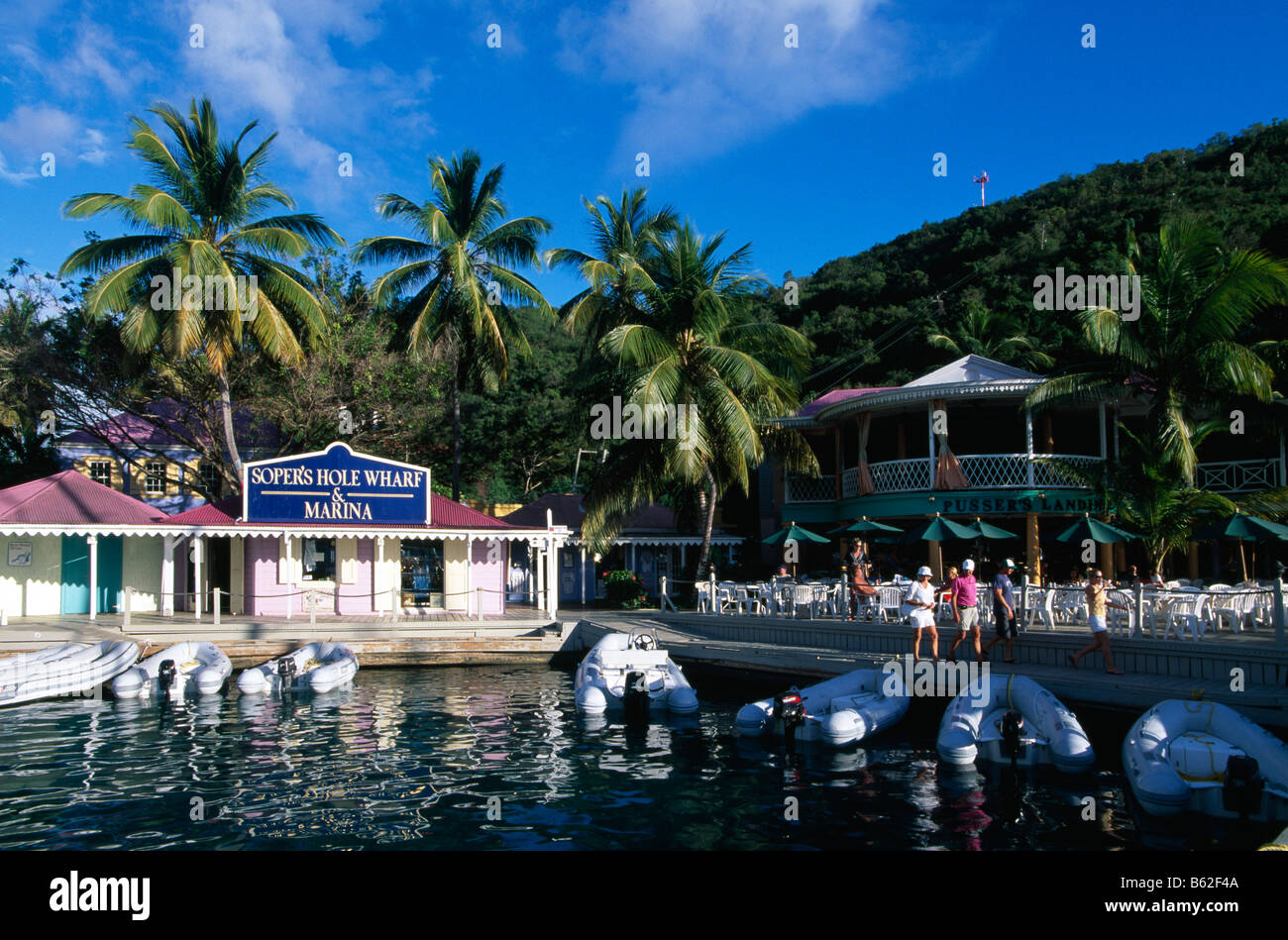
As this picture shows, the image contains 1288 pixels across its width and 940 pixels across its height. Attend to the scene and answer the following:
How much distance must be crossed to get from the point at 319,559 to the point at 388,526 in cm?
285

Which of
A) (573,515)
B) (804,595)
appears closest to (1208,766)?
(804,595)

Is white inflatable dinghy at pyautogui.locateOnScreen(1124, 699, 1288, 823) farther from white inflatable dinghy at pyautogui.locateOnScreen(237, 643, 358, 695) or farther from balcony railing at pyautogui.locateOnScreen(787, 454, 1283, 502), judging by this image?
balcony railing at pyautogui.locateOnScreen(787, 454, 1283, 502)

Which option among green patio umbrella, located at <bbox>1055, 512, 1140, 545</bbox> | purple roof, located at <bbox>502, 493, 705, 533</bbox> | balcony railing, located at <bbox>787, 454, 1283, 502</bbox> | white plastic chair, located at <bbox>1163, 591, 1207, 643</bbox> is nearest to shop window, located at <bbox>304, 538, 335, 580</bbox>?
purple roof, located at <bbox>502, 493, 705, 533</bbox>

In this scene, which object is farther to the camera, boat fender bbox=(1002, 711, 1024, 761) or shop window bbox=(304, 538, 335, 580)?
shop window bbox=(304, 538, 335, 580)

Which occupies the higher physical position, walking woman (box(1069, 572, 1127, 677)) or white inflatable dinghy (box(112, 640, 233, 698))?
walking woman (box(1069, 572, 1127, 677))

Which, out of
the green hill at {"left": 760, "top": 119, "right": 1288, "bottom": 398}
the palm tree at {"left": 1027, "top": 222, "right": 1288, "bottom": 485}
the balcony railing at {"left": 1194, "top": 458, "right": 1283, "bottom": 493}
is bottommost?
the balcony railing at {"left": 1194, "top": 458, "right": 1283, "bottom": 493}

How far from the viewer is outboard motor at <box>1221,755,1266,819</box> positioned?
8.58 meters

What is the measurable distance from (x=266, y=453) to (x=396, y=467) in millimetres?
12743

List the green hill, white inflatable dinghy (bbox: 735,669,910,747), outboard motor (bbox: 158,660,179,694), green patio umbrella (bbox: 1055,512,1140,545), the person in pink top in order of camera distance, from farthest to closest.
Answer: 1. the green hill
2. green patio umbrella (bbox: 1055,512,1140,545)
3. outboard motor (bbox: 158,660,179,694)
4. the person in pink top
5. white inflatable dinghy (bbox: 735,669,910,747)

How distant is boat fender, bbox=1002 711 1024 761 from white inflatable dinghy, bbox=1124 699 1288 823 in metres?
1.33
